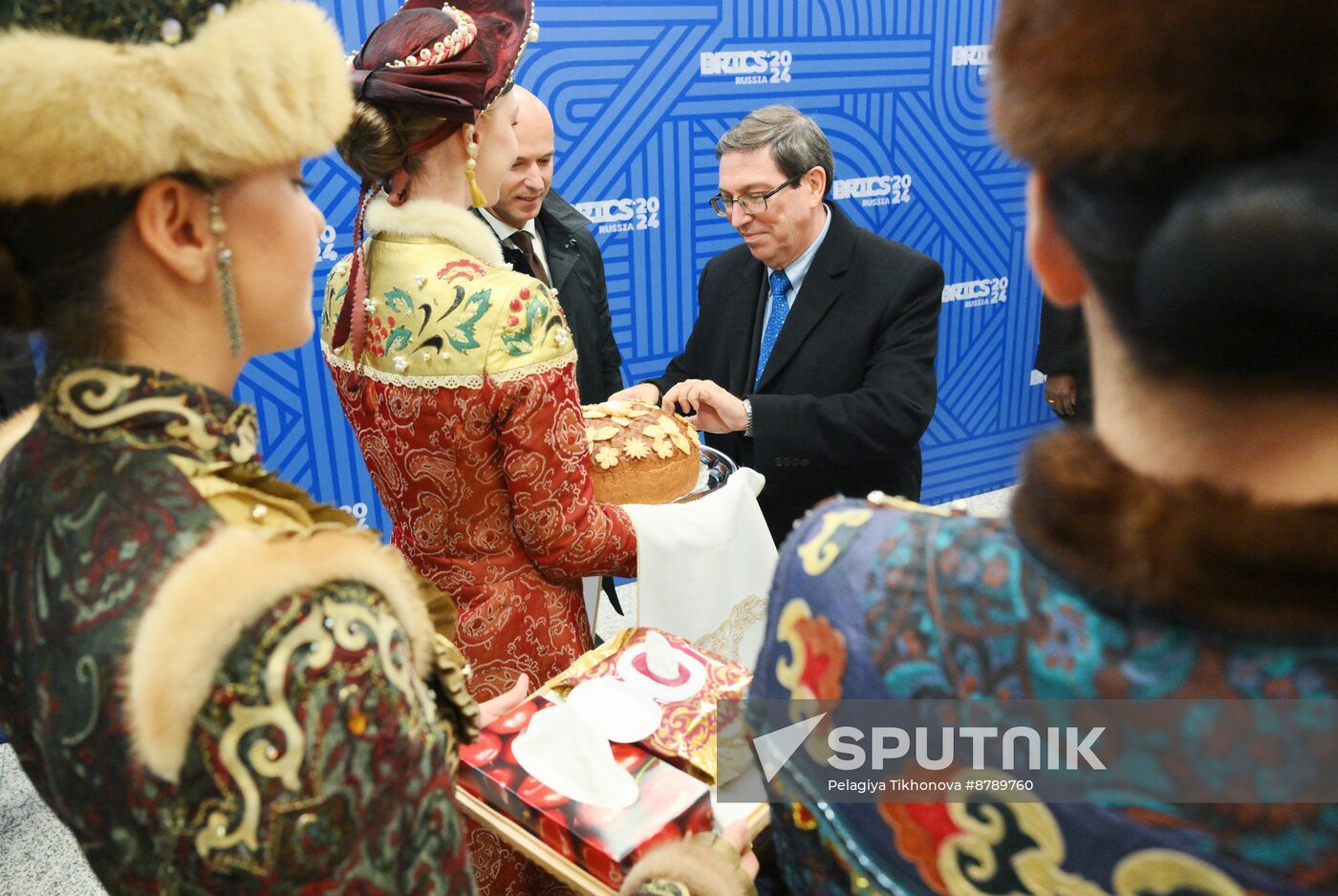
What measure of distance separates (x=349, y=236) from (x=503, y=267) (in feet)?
6.22

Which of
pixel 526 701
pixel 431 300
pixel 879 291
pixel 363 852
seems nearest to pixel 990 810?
pixel 363 852

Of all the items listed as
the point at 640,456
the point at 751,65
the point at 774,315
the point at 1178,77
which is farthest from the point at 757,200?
the point at 1178,77

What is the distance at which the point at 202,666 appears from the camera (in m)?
0.65

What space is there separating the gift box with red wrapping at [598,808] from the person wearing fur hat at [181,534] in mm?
235

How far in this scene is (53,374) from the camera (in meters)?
0.76

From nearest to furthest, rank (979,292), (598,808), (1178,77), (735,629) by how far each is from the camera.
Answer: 1. (1178,77)
2. (598,808)
3. (735,629)
4. (979,292)

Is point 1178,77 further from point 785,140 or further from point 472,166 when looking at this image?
point 785,140

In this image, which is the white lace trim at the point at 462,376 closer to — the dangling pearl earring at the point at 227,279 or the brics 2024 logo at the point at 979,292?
the dangling pearl earring at the point at 227,279

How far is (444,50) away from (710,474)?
986 millimetres

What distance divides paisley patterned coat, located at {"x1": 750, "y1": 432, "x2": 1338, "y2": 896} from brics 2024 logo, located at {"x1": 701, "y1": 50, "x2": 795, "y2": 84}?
3181 millimetres

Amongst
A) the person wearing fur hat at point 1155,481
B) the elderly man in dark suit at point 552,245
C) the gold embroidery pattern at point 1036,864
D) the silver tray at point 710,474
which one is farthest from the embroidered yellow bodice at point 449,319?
the elderly man in dark suit at point 552,245

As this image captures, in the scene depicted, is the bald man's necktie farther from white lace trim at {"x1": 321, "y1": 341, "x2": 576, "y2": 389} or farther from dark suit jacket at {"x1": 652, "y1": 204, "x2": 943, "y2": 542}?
white lace trim at {"x1": 321, "y1": 341, "x2": 576, "y2": 389}

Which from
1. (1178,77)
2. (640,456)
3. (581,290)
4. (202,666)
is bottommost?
(640,456)
